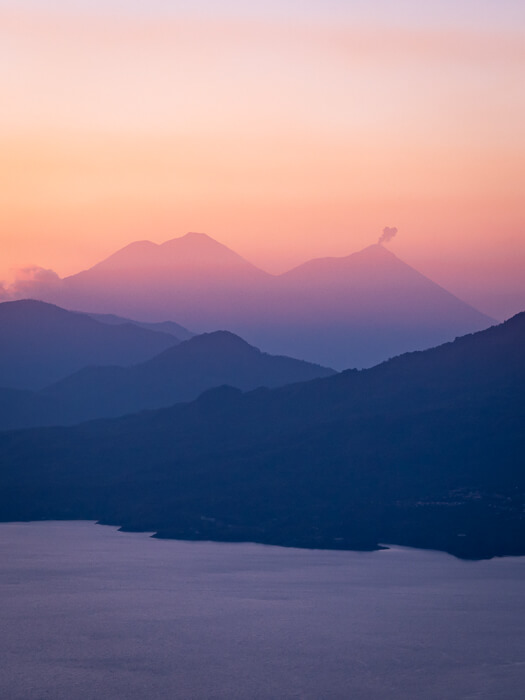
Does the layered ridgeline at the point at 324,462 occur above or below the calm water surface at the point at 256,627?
above

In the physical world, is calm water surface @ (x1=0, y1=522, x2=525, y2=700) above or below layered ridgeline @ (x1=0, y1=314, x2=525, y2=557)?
below

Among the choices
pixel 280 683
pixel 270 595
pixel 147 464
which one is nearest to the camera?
pixel 280 683

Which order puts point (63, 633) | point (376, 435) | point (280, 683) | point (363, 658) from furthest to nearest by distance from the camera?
point (376, 435), point (63, 633), point (363, 658), point (280, 683)

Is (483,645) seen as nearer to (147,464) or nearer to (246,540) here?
(246,540)

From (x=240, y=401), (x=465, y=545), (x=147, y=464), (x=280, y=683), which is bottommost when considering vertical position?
(x=280, y=683)

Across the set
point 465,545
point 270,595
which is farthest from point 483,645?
point 465,545
